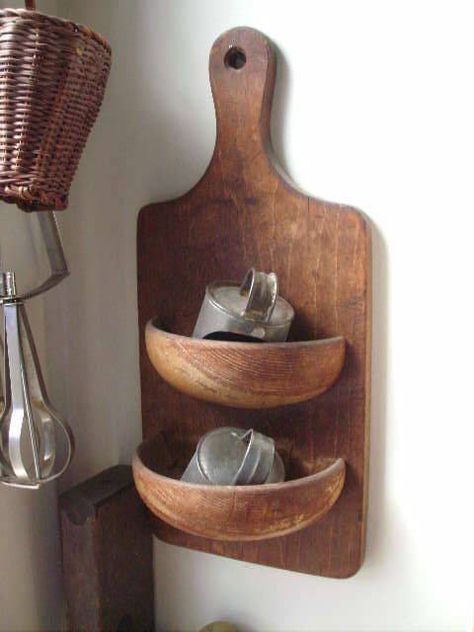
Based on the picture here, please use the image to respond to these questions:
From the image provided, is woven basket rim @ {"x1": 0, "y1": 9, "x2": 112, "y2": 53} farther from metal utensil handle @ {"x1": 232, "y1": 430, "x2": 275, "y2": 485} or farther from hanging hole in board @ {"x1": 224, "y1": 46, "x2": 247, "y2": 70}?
metal utensil handle @ {"x1": 232, "y1": 430, "x2": 275, "y2": 485}

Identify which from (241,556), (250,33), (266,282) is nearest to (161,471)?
(241,556)

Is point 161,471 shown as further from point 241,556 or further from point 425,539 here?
point 425,539

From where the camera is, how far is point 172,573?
25.7 inches

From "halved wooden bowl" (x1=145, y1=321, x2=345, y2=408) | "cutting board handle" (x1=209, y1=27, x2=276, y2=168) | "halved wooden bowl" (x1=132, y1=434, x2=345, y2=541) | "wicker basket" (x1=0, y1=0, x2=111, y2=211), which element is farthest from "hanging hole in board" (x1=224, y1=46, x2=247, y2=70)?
"halved wooden bowl" (x1=132, y1=434, x2=345, y2=541)

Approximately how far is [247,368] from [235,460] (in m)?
0.08

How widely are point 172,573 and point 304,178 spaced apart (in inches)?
16.0

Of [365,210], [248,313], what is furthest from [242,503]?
[365,210]

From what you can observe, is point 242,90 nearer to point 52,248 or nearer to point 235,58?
point 235,58

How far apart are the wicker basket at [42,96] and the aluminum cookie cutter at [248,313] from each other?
141 millimetres

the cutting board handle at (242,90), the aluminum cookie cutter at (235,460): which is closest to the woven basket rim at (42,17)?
the cutting board handle at (242,90)

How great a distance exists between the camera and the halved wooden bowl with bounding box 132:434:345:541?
1.54ft

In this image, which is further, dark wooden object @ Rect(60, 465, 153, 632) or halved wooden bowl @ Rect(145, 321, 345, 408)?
dark wooden object @ Rect(60, 465, 153, 632)

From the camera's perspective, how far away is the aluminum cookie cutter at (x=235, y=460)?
479 millimetres

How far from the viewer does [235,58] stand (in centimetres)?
55
